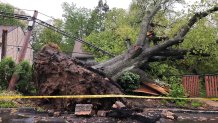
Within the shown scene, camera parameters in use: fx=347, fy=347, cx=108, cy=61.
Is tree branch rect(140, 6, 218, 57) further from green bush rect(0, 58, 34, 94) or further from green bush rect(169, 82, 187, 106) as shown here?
green bush rect(0, 58, 34, 94)

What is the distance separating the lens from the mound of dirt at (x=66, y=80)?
11.9 meters

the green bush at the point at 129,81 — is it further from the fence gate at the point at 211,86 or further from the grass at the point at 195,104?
the fence gate at the point at 211,86

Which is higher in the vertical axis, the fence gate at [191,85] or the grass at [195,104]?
the fence gate at [191,85]

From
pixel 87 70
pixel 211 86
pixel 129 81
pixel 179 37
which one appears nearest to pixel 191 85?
pixel 211 86

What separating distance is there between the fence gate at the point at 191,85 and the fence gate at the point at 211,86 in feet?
1.58

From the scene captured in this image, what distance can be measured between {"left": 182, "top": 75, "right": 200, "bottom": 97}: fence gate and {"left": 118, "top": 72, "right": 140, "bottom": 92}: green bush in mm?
2558

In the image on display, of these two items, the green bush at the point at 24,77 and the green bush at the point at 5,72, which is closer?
the green bush at the point at 24,77

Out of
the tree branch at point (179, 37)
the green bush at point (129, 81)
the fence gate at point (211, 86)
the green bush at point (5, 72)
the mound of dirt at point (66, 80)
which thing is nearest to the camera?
the mound of dirt at point (66, 80)

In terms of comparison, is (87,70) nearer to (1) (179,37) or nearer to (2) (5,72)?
(2) (5,72)

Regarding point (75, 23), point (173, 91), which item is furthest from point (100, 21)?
point (173, 91)

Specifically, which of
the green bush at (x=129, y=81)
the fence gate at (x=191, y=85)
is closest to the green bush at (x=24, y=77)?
the green bush at (x=129, y=81)

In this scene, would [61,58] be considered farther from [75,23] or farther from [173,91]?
[75,23]

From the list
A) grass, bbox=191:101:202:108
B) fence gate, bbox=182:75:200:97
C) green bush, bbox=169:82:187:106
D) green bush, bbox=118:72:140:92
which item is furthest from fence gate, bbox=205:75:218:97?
green bush, bbox=118:72:140:92

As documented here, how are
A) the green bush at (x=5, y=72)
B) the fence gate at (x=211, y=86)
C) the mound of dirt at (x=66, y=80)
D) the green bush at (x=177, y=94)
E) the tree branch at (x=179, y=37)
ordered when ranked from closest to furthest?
the mound of dirt at (x=66, y=80)
the green bush at (x=177, y=94)
the green bush at (x=5, y=72)
the fence gate at (x=211, y=86)
the tree branch at (x=179, y=37)
